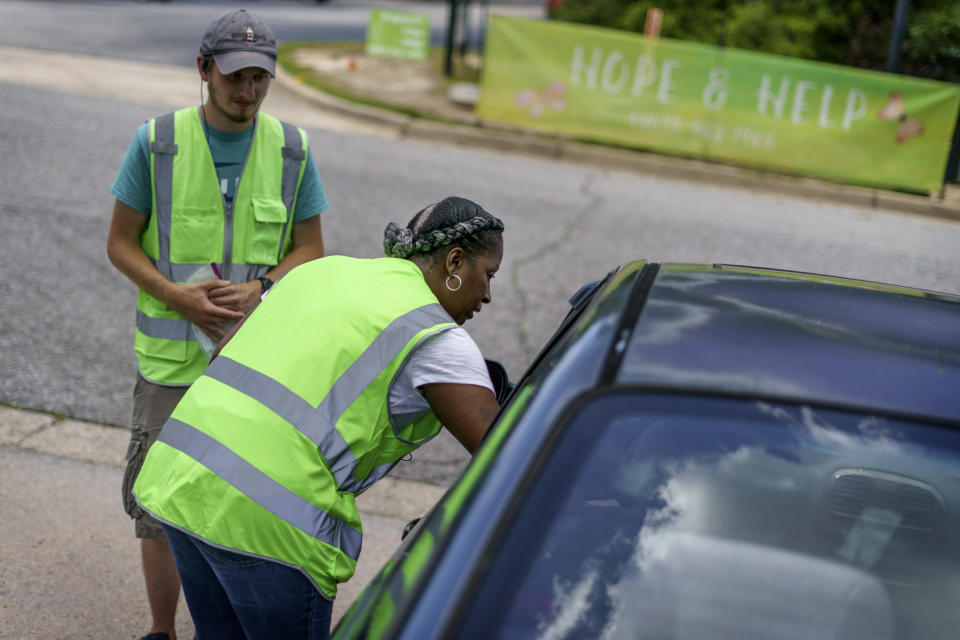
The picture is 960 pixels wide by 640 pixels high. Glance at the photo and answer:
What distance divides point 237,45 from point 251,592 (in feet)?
5.18

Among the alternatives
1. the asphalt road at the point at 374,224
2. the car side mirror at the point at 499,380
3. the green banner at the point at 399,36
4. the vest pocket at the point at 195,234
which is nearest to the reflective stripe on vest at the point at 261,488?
the car side mirror at the point at 499,380

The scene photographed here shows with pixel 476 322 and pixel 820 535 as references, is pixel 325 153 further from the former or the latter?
pixel 820 535

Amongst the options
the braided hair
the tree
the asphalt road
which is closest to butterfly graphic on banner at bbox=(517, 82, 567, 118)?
the asphalt road

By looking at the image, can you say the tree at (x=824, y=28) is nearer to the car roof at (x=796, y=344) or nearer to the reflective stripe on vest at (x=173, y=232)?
the reflective stripe on vest at (x=173, y=232)

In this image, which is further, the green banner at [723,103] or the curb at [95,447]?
the green banner at [723,103]

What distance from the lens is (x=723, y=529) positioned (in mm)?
1778

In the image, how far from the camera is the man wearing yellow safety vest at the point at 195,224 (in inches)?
117

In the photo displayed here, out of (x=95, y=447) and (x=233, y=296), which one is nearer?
(x=233, y=296)

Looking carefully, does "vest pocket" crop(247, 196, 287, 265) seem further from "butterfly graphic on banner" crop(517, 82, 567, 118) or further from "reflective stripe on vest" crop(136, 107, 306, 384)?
"butterfly graphic on banner" crop(517, 82, 567, 118)

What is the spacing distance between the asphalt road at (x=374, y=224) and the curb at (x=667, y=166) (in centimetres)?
22

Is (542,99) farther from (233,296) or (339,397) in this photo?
(339,397)

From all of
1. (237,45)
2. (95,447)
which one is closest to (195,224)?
(237,45)

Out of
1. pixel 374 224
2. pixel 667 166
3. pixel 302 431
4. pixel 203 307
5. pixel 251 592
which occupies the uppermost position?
pixel 302 431

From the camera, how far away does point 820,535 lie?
182 cm
